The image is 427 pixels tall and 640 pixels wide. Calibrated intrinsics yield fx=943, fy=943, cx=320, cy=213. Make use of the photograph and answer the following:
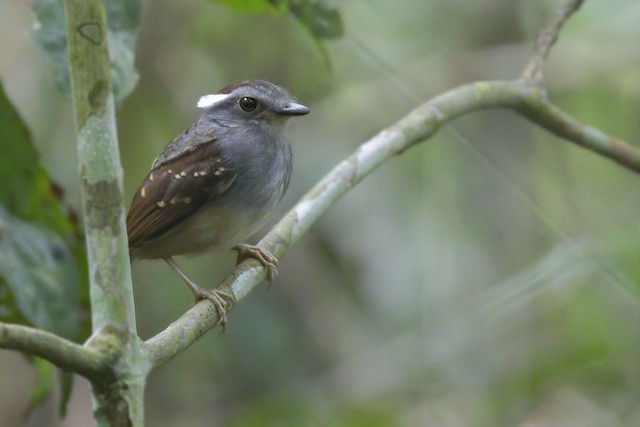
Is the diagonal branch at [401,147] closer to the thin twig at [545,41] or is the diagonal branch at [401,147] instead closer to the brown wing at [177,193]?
the thin twig at [545,41]

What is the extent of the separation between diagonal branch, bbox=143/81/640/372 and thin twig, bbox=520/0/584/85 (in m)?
0.08

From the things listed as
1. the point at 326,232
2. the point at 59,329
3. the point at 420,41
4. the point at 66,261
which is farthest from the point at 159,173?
the point at 420,41

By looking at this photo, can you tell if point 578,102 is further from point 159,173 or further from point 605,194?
point 159,173

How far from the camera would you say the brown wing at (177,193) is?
3.42m

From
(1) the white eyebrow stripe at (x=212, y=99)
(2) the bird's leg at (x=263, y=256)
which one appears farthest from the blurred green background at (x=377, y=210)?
(2) the bird's leg at (x=263, y=256)

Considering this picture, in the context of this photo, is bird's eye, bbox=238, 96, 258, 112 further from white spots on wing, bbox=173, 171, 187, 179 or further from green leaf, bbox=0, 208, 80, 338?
green leaf, bbox=0, 208, 80, 338

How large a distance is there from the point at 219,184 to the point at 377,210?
2346 millimetres

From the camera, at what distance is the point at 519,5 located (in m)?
5.53

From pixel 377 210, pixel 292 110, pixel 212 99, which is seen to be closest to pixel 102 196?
pixel 292 110

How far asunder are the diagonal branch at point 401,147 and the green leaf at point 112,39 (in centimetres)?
67

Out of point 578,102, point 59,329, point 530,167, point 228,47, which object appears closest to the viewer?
point 59,329

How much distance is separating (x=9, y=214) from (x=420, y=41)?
10.5 feet

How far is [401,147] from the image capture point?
3322 mm

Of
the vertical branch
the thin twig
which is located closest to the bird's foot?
the vertical branch
